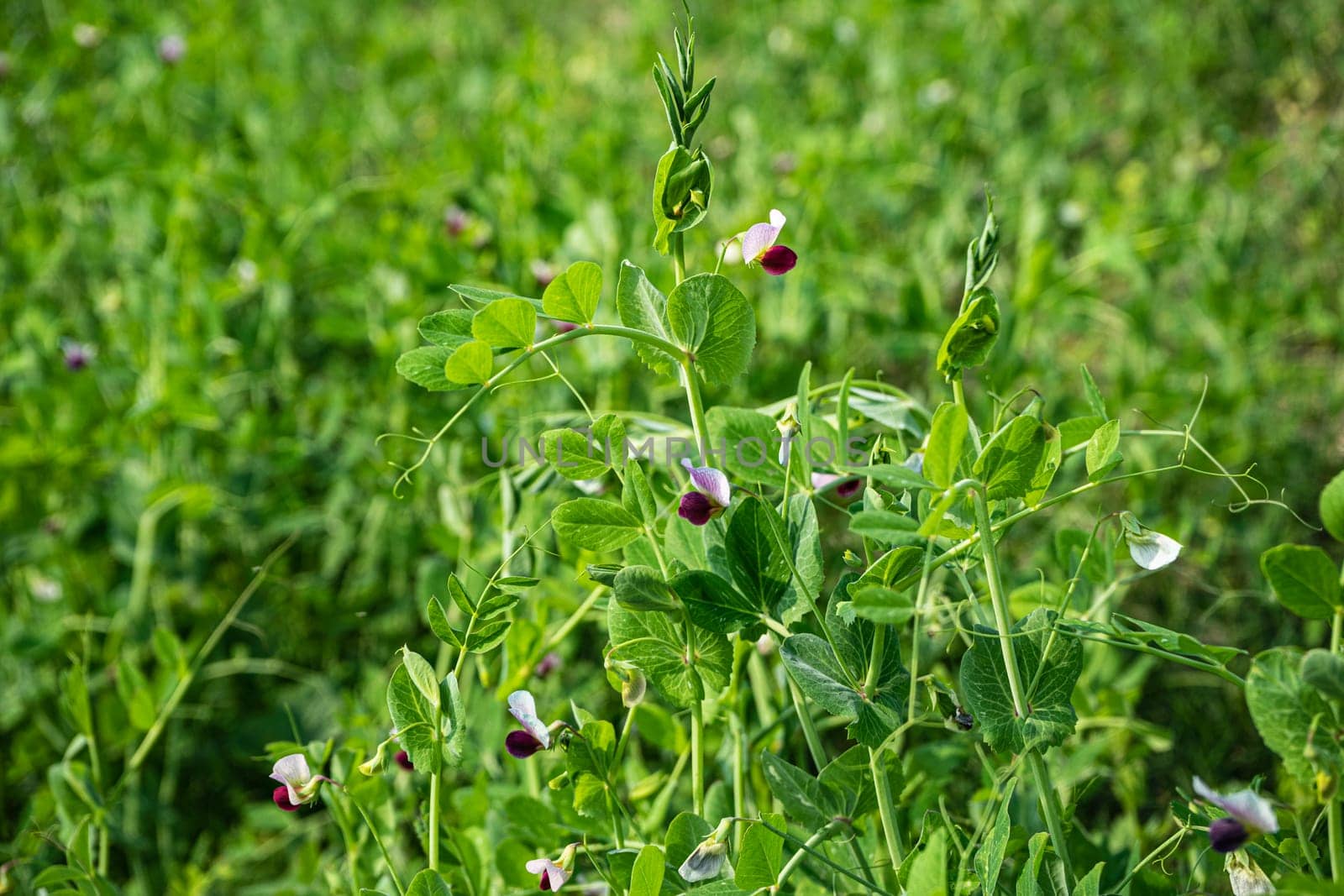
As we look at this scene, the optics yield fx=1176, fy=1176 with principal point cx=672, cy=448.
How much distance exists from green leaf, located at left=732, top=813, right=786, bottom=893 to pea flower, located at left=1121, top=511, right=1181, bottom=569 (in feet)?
0.95

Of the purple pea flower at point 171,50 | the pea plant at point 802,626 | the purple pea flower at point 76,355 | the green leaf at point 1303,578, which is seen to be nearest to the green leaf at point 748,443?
the pea plant at point 802,626

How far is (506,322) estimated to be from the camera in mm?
801

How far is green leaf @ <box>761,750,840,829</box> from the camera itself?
0.81 meters

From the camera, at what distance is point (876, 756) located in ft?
2.61

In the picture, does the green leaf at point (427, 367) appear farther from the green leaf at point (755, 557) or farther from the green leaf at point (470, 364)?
the green leaf at point (755, 557)

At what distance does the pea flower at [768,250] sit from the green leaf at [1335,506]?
36cm

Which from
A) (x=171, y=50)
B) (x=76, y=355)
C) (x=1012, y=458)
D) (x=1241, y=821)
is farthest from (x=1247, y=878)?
(x=171, y=50)

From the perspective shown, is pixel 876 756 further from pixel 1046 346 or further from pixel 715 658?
pixel 1046 346

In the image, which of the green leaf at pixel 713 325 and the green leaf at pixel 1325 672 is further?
the green leaf at pixel 713 325

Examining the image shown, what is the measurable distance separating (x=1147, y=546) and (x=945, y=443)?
0.58 ft

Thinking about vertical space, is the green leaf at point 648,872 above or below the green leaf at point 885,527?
below

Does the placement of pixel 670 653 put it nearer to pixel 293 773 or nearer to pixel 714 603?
pixel 714 603

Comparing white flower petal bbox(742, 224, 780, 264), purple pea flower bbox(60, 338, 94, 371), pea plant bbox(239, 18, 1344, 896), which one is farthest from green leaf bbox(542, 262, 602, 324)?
purple pea flower bbox(60, 338, 94, 371)

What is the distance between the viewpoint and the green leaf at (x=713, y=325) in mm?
762
